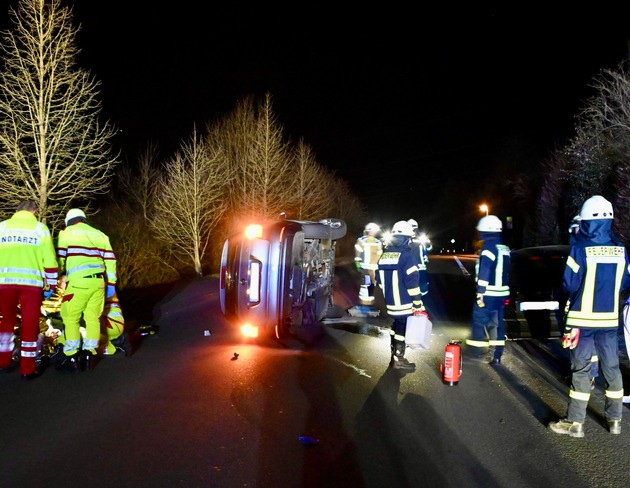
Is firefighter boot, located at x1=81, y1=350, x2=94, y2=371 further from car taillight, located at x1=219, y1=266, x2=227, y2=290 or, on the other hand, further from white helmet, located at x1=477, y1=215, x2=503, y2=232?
white helmet, located at x1=477, y1=215, x2=503, y2=232

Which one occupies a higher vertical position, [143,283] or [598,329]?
[598,329]

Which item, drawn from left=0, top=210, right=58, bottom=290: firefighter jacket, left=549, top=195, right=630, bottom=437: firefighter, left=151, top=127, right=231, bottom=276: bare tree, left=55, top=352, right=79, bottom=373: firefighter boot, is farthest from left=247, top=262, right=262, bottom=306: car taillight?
left=151, top=127, right=231, bottom=276: bare tree

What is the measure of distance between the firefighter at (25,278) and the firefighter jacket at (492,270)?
509cm

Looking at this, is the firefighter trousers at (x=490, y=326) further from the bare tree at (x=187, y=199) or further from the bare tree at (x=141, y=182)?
the bare tree at (x=141, y=182)

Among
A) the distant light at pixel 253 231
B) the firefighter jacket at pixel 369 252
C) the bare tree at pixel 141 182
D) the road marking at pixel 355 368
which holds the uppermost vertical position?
the bare tree at pixel 141 182

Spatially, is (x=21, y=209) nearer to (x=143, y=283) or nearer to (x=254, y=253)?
(x=254, y=253)

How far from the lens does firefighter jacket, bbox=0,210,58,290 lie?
568 cm

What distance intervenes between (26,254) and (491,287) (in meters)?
5.49

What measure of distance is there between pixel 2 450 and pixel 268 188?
2122 cm

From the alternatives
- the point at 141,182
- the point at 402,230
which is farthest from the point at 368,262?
the point at 141,182

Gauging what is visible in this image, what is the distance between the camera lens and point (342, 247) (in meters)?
39.7

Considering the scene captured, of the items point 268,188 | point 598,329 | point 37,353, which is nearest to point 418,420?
point 598,329

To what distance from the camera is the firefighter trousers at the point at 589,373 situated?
4555mm

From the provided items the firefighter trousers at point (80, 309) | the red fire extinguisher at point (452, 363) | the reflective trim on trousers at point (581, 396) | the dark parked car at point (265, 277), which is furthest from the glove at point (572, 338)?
the firefighter trousers at point (80, 309)
